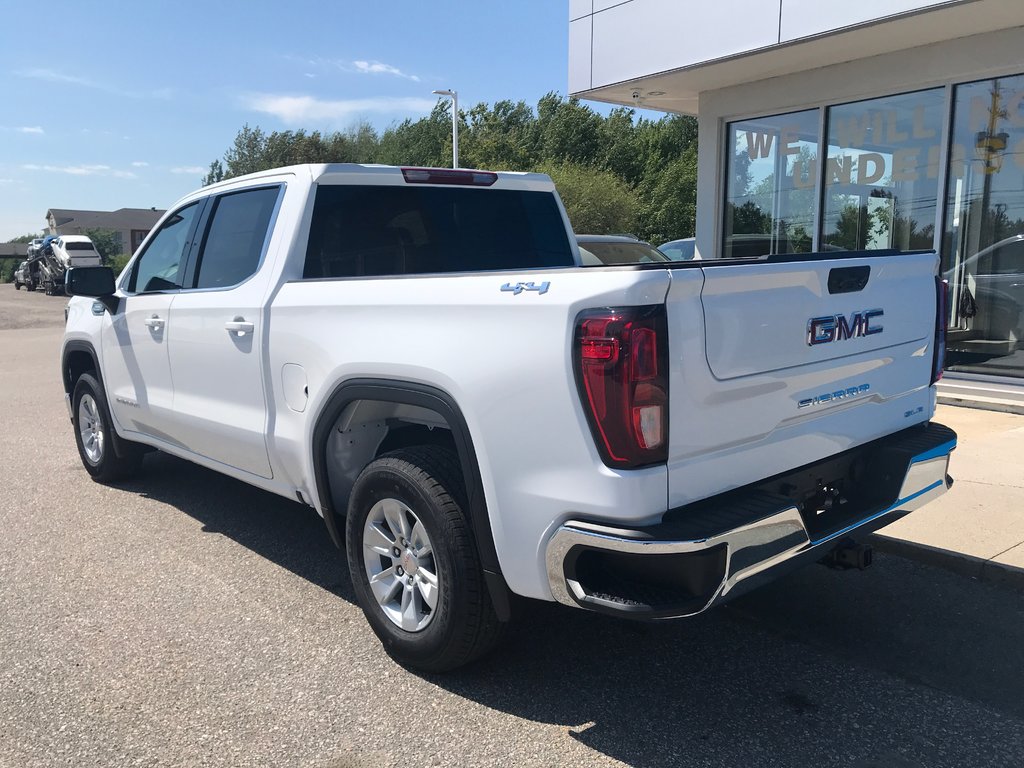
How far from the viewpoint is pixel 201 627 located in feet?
12.6

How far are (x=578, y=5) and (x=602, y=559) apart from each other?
9.78m

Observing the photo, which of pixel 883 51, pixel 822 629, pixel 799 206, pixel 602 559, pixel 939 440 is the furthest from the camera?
pixel 799 206

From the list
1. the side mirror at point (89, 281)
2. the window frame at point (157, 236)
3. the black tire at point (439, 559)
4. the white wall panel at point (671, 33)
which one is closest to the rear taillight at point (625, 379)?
the black tire at point (439, 559)

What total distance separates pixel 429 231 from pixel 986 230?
7.35 meters

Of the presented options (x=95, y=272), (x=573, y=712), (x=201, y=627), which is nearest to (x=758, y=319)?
(x=573, y=712)

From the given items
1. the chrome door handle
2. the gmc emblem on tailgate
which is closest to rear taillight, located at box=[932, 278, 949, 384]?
the gmc emblem on tailgate

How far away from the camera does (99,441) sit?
20.2 feet

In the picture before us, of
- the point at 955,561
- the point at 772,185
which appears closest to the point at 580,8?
the point at 772,185

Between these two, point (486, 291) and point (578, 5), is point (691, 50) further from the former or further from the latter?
point (486, 291)

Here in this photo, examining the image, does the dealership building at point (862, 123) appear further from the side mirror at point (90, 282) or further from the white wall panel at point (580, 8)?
the side mirror at point (90, 282)

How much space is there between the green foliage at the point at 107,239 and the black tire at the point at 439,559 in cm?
7395

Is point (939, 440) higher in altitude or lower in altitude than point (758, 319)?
lower

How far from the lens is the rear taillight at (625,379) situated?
2.48m

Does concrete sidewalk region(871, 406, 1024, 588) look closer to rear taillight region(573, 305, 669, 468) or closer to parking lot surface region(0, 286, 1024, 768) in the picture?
parking lot surface region(0, 286, 1024, 768)
